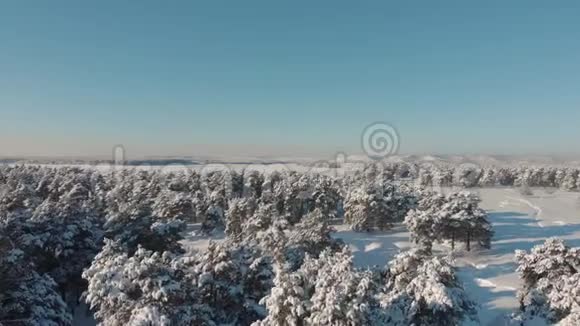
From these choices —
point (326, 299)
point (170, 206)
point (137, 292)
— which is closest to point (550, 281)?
point (326, 299)

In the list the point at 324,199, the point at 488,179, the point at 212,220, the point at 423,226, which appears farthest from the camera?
the point at 488,179

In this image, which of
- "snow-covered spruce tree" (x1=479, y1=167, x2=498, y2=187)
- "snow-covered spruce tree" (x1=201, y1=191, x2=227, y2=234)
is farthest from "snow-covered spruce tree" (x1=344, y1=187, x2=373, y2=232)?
"snow-covered spruce tree" (x1=479, y1=167, x2=498, y2=187)

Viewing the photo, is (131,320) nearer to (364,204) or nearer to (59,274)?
(59,274)

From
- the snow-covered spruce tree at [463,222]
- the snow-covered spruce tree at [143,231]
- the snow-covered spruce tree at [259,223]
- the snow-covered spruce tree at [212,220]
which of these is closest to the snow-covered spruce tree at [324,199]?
the snow-covered spruce tree at [212,220]

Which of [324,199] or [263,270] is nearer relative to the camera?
[263,270]

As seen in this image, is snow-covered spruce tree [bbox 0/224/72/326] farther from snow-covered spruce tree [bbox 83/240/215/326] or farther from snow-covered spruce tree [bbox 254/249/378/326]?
snow-covered spruce tree [bbox 254/249/378/326]

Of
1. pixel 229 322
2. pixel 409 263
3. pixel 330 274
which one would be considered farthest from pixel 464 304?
pixel 229 322

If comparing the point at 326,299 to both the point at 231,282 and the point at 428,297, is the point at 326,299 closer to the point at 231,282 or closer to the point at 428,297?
the point at 428,297
